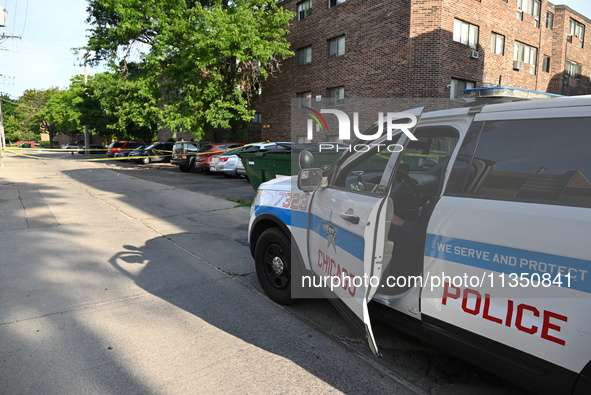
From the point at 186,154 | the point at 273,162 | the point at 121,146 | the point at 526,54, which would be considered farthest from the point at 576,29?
the point at 121,146

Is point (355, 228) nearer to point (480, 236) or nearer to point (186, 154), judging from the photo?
point (480, 236)

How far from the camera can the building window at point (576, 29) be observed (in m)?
26.1

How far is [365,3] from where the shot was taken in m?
18.9

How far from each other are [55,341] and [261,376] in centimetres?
190

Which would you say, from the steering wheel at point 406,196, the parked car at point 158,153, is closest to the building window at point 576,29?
the parked car at point 158,153

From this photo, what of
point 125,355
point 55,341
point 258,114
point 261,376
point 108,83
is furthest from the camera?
point 258,114

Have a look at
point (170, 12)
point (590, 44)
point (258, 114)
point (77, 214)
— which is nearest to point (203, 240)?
point (77, 214)

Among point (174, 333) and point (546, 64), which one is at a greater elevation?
point (546, 64)

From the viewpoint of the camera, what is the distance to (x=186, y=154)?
21.4 m

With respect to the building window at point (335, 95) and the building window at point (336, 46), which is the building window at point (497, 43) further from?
the building window at point (335, 95)

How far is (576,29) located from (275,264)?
3202 cm

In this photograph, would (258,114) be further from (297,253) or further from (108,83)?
(297,253)

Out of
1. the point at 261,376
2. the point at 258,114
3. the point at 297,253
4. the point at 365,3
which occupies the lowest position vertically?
the point at 261,376

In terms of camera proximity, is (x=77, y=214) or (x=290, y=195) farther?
(x=77, y=214)
